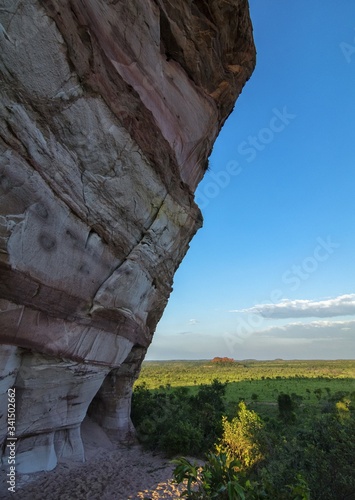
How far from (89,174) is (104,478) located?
10630mm

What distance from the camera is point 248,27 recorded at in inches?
535

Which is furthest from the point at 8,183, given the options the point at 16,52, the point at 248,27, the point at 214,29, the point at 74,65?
the point at 248,27

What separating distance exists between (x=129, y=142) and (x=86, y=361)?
23.7ft

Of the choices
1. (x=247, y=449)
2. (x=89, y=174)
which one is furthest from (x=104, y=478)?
(x=89, y=174)

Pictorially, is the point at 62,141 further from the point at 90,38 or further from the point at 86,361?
the point at 86,361

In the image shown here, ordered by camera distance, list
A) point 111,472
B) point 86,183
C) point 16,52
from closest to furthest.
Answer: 1. point 16,52
2. point 86,183
3. point 111,472

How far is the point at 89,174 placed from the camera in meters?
9.12

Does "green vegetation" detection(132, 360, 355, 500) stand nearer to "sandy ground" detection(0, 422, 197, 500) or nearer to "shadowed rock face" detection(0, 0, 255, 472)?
"sandy ground" detection(0, 422, 197, 500)

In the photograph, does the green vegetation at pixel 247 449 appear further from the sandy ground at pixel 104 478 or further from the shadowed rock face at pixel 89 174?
the shadowed rock face at pixel 89 174

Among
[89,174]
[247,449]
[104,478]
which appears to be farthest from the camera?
[247,449]

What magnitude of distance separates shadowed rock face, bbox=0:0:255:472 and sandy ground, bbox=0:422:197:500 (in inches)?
27.0

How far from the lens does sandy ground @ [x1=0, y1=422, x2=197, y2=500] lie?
973 centimetres

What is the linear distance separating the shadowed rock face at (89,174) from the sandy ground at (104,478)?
0.69 meters

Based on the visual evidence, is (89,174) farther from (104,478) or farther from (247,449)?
(247,449)
